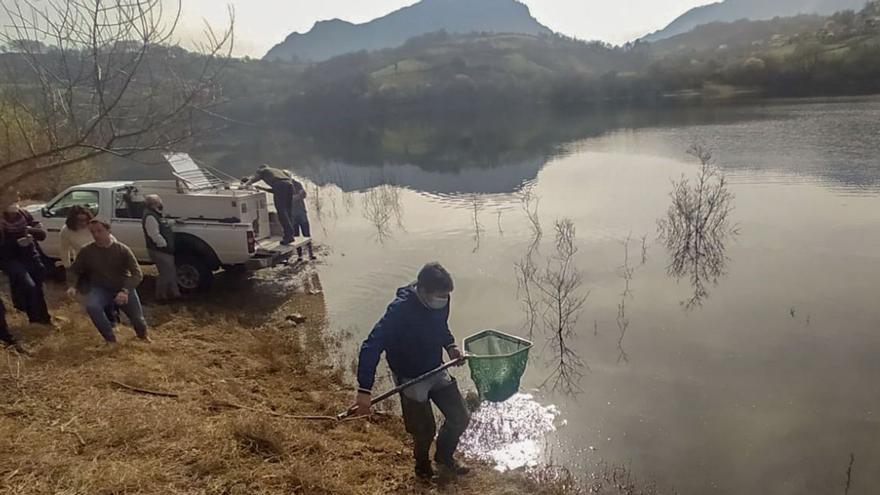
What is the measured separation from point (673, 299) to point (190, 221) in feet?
27.4

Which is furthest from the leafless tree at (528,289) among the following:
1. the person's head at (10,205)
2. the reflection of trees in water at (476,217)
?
the person's head at (10,205)

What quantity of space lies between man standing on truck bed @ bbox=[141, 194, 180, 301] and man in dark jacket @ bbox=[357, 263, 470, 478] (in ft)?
19.1

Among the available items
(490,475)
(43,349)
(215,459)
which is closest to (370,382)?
(215,459)

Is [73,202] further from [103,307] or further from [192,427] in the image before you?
[192,427]

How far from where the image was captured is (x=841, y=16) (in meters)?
82.1

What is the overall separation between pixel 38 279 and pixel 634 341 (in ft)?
26.1

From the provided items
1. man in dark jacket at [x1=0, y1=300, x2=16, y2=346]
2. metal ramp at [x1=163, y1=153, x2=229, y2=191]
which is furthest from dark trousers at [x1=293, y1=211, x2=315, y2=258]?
man in dark jacket at [x1=0, y1=300, x2=16, y2=346]

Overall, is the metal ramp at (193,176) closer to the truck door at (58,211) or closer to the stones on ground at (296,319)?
the truck door at (58,211)

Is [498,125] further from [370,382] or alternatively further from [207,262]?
[370,382]

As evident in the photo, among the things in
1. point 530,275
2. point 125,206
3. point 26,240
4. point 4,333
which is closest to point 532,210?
point 530,275

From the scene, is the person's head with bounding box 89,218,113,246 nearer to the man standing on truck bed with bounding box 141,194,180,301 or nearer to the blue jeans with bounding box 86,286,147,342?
the blue jeans with bounding box 86,286,147,342

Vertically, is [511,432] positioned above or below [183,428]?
below

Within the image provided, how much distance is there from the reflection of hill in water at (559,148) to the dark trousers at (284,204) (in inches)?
151

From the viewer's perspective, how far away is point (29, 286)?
276 inches
